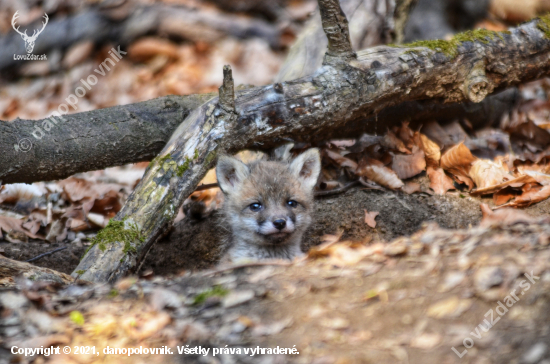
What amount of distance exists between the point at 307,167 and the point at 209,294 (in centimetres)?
236


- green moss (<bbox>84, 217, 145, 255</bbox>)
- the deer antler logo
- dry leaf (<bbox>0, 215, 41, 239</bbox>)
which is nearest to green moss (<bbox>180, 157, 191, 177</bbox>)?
green moss (<bbox>84, 217, 145, 255</bbox>)

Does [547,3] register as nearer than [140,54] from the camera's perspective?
Yes

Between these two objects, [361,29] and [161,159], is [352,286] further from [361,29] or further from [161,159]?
[361,29]

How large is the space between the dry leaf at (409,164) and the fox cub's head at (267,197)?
128cm

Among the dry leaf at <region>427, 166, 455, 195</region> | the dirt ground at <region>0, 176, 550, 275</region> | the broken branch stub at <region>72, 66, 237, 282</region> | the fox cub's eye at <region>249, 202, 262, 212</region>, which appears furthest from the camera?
the dry leaf at <region>427, 166, 455, 195</region>

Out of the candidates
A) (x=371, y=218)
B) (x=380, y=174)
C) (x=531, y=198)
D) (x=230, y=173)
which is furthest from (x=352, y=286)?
(x=531, y=198)

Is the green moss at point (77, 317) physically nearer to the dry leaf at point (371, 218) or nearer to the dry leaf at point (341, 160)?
the dry leaf at point (371, 218)

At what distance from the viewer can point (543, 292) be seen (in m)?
2.58

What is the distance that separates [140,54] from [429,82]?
6.76 metres

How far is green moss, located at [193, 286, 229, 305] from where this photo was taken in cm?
306

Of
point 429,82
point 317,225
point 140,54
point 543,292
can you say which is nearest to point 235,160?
point 317,225

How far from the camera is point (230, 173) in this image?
492 centimetres

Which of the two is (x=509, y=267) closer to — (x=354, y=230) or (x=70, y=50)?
(x=354, y=230)

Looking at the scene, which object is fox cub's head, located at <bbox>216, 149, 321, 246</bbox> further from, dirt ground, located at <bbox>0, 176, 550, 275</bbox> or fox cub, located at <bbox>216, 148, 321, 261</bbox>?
dirt ground, located at <bbox>0, 176, 550, 275</bbox>
